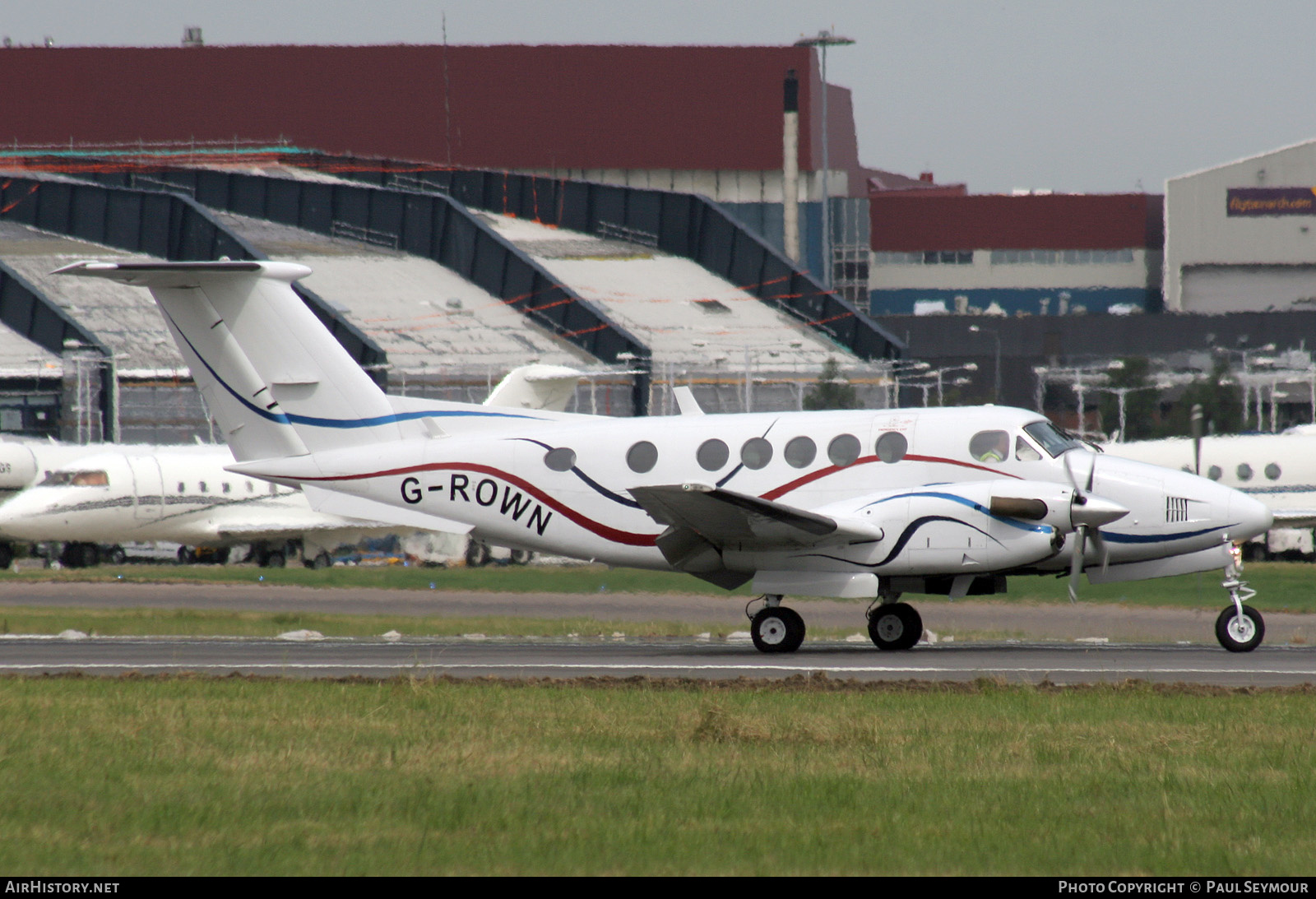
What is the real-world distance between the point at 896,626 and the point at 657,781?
10776 millimetres

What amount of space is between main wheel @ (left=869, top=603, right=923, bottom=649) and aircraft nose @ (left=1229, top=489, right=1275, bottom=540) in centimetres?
426

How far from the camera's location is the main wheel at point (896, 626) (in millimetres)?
20438

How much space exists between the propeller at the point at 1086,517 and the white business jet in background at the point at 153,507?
2892 centimetres

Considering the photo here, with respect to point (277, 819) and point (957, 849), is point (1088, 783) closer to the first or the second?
point (957, 849)

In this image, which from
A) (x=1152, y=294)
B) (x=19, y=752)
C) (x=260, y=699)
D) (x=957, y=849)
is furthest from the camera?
(x=1152, y=294)

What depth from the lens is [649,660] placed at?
61.6 feet

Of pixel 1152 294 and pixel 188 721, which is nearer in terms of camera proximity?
→ pixel 188 721

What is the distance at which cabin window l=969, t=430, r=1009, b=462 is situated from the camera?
19.4 m

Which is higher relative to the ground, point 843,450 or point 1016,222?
point 1016,222

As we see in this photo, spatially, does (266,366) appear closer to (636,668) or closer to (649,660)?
(649,660)

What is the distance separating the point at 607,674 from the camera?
16844 mm

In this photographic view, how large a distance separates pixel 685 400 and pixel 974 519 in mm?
5549

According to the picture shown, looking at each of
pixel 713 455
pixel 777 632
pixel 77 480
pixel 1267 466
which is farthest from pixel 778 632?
pixel 77 480
